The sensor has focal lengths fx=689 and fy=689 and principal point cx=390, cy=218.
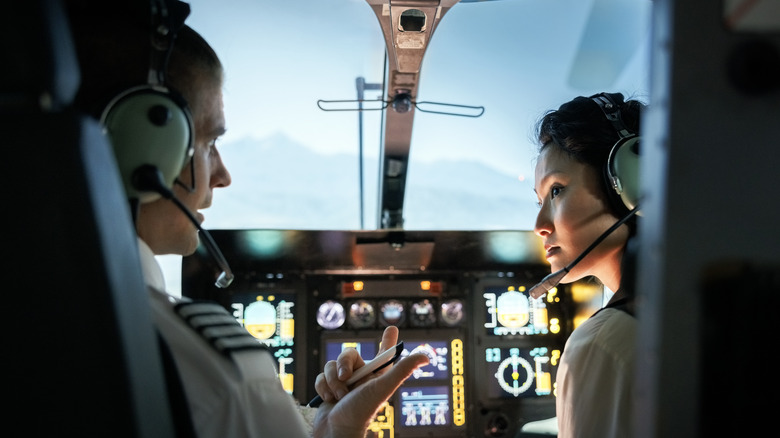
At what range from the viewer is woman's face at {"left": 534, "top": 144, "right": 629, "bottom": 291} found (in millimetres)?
1600

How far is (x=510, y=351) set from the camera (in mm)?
3207

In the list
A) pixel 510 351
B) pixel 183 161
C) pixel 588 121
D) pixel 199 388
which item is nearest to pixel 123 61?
pixel 183 161

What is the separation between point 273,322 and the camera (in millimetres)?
3104

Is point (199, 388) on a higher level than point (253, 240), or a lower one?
lower

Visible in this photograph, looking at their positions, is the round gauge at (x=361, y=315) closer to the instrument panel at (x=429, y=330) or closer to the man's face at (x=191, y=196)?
the instrument panel at (x=429, y=330)

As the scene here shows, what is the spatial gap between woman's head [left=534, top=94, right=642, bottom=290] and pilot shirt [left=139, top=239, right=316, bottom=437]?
887 millimetres

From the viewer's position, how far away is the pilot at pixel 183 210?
928 millimetres

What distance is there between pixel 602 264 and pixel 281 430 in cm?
94

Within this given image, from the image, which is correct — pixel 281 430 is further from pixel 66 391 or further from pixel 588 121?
pixel 588 121

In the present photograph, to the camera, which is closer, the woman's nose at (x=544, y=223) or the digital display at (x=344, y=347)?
the woman's nose at (x=544, y=223)

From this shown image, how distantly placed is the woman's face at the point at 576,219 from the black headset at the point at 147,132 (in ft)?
3.20

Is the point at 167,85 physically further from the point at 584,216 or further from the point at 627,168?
the point at 584,216

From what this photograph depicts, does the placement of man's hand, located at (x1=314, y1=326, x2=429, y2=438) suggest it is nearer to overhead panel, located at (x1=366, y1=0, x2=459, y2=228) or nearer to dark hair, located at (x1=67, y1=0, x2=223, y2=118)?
dark hair, located at (x1=67, y1=0, x2=223, y2=118)

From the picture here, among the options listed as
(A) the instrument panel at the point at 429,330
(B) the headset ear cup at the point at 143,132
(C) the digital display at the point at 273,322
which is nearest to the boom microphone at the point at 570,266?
(B) the headset ear cup at the point at 143,132
